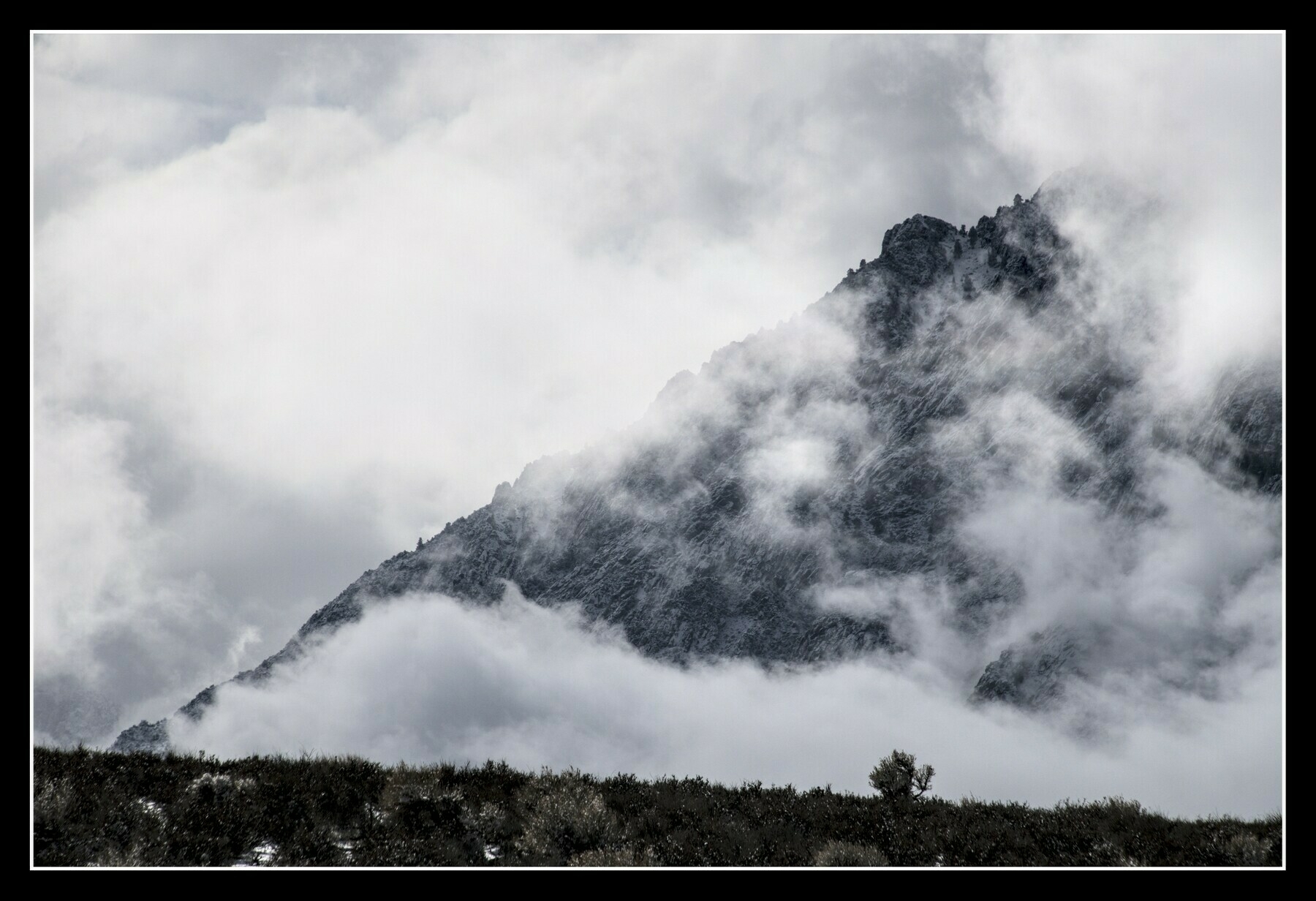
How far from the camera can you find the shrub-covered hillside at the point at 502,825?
11.4 meters

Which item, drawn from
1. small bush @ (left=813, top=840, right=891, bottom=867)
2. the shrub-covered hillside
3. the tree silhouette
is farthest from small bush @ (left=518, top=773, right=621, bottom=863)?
the tree silhouette

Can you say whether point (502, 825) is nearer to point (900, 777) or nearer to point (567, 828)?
point (567, 828)

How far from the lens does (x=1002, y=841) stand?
1343cm

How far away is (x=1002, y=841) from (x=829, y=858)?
354 centimetres

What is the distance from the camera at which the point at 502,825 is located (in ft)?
42.9

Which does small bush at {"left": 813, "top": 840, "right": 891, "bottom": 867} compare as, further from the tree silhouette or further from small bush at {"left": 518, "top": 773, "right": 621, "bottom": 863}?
the tree silhouette

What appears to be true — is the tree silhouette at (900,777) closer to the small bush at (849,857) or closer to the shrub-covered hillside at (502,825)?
the shrub-covered hillside at (502,825)

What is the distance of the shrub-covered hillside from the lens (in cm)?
1143

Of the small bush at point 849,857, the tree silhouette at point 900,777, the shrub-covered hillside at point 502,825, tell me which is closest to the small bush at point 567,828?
the shrub-covered hillside at point 502,825

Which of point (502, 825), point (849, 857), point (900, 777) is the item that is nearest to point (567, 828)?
point (502, 825)
